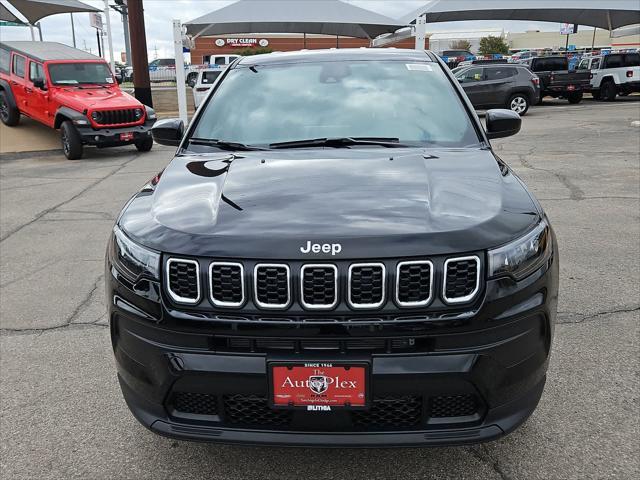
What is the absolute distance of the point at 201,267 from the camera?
195cm

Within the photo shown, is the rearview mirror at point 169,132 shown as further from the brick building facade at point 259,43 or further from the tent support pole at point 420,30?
the brick building facade at point 259,43

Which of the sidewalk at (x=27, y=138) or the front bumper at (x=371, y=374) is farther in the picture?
the sidewalk at (x=27, y=138)

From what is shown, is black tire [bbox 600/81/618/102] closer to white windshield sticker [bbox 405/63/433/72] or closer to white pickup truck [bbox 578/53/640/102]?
white pickup truck [bbox 578/53/640/102]

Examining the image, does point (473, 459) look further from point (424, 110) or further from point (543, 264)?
point (424, 110)

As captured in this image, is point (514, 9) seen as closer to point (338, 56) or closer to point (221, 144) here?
point (338, 56)

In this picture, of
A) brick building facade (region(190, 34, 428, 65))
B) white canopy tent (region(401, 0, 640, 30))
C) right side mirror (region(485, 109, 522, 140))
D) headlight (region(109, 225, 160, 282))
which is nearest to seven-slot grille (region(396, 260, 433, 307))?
headlight (region(109, 225, 160, 282))

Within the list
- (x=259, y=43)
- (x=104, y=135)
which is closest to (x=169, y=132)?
(x=104, y=135)

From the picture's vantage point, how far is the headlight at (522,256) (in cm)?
198

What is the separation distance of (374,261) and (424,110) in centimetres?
157

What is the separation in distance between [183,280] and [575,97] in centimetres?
2377

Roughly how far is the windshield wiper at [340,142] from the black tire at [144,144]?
10029 mm

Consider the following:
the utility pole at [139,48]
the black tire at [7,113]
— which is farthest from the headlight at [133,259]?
the utility pole at [139,48]

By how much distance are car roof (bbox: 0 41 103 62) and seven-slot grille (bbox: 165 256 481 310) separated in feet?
41.0

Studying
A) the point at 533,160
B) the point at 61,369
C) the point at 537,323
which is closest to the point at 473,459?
the point at 537,323
